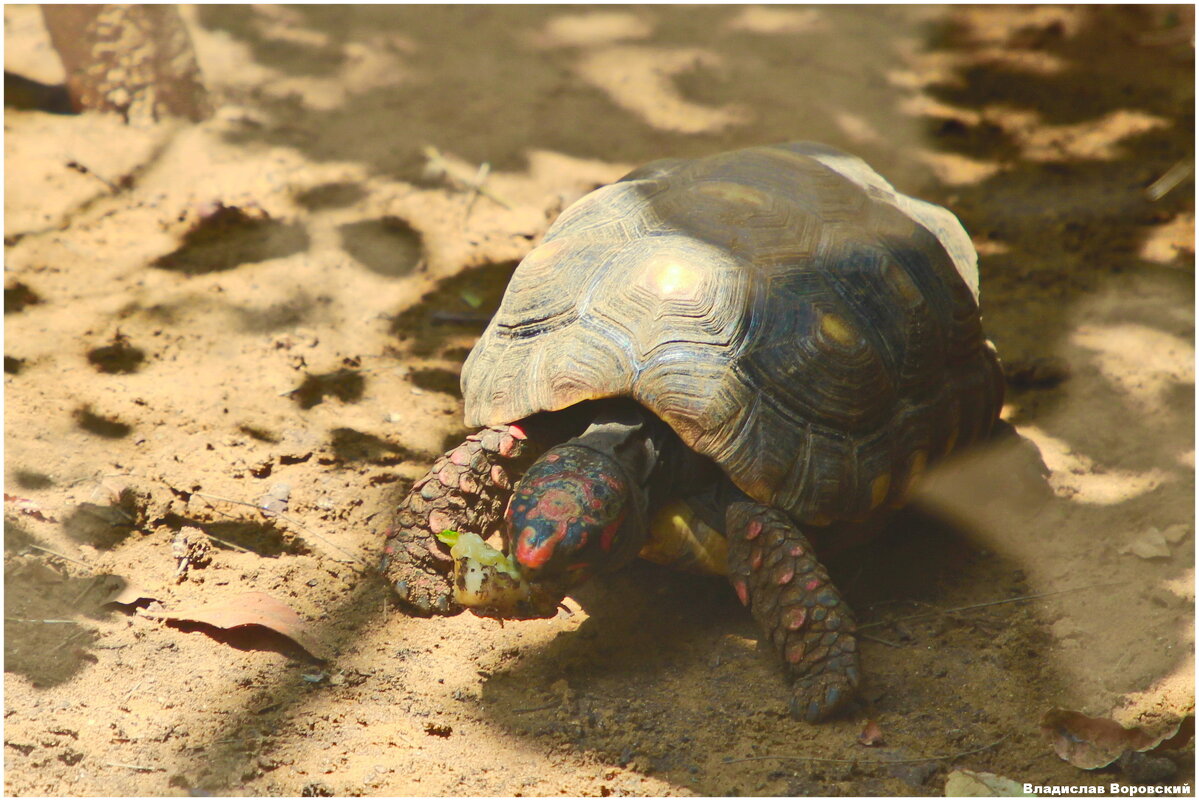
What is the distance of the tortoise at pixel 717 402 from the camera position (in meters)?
2.94

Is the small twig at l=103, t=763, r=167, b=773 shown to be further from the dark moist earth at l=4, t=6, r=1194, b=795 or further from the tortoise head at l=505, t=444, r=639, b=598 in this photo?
the tortoise head at l=505, t=444, r=639, b=598

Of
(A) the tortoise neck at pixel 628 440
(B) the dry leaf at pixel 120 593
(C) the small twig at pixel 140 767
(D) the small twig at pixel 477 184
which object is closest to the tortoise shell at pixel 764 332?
(A) the tortoise neck at pixel 628 440

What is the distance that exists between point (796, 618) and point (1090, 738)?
879 millimetres

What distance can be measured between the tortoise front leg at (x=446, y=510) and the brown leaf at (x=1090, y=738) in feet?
6.15

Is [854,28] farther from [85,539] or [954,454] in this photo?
[85,539]

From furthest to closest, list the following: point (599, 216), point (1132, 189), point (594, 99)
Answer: point (594, 99), point (1132, 189), point (599, 216)

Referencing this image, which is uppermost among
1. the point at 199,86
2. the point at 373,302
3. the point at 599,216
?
the point at 599,216

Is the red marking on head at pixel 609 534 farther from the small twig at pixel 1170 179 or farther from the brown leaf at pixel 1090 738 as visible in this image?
the small twig at pixel 1170 179

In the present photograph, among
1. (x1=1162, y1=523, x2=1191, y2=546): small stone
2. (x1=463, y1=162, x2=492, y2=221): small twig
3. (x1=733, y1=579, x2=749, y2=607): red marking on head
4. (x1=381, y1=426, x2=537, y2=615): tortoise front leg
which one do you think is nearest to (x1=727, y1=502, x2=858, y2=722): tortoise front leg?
(x1=733, y1=579, x2=749, y2=607): red marking on head

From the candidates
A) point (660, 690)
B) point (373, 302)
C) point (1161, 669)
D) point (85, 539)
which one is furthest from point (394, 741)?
point (373, 302)

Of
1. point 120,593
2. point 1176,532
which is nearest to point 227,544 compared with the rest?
point 120,593

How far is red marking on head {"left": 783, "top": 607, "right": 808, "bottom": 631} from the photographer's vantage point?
2.92 m

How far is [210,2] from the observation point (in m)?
7.19

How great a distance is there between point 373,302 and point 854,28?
16.1ft
